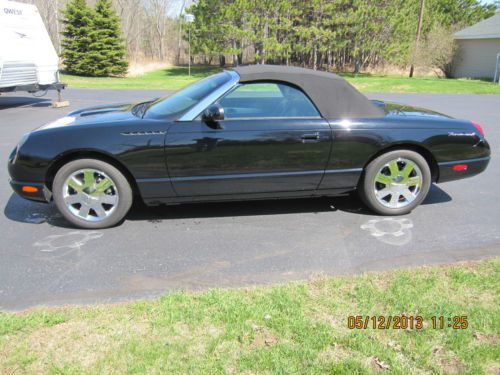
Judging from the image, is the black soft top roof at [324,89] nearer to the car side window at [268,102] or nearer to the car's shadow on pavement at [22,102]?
the car side window at [268,102]

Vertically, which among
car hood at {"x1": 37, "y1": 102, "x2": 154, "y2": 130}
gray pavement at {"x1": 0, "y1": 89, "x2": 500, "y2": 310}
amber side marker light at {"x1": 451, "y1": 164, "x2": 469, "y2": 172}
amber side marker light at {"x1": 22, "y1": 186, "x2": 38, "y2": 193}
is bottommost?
gray pavement at {"x1": 0, "y1": 89, "x2": 500, "y2": 310}

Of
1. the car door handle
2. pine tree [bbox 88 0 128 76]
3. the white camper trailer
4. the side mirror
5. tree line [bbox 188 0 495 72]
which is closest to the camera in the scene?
the side mirror

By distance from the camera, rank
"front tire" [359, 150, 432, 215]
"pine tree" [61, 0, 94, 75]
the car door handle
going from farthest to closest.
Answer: "pine tree" [61, 0, 94, 75]
"front tire" [359, 150, 432, 215]
the car door handle

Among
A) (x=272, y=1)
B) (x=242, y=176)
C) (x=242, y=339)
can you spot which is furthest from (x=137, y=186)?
(x=272, y=1)

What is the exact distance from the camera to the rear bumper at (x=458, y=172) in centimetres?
448

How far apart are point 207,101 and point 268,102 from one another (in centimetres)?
63

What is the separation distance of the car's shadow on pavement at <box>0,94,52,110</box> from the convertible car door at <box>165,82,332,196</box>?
10.8 metres

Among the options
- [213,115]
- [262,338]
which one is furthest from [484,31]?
[262,338]

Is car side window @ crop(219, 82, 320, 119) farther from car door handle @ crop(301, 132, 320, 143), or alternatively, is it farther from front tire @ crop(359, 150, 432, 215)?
front tire @ crop(359, 150, 432, 215)

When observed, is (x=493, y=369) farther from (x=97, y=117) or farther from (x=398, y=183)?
(x=97, y=117)

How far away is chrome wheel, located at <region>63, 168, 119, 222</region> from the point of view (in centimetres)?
401

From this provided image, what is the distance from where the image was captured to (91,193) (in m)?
4.06

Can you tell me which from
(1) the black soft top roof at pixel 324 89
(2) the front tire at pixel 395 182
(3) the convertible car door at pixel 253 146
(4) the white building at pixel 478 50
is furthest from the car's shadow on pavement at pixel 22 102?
(4) the white building at pixel 478 50
